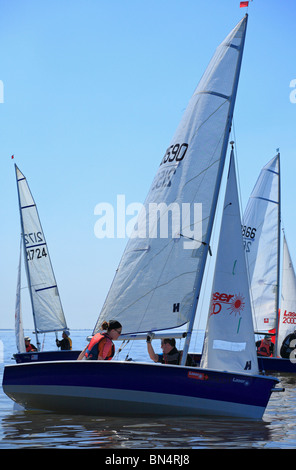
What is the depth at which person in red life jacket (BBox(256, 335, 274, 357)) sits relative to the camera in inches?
962

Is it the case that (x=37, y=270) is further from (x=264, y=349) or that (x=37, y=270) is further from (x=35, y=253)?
(x=264, y=349)

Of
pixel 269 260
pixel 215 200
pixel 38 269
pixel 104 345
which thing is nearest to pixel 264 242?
pixel 269 260

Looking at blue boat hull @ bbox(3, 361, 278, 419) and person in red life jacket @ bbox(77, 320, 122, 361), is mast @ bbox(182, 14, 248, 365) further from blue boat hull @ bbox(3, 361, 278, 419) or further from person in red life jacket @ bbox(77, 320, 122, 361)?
person in red life jacket @ bbox(77, 320, 122, 361)

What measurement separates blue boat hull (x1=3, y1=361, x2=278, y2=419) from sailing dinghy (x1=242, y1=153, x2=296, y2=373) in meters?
13.5

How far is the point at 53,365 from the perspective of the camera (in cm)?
1127

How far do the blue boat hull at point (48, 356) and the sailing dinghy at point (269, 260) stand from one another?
7.59 metres

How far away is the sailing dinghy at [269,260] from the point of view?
82.4 feet

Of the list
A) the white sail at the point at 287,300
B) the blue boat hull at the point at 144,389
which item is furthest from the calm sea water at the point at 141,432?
the white sail at the point at 287,300

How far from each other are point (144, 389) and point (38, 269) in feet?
56.0

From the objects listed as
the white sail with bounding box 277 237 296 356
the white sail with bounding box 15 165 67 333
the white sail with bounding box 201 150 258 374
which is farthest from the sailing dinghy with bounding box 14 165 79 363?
the white sail with bounding box 201 150 258 374

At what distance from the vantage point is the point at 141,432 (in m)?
10.1

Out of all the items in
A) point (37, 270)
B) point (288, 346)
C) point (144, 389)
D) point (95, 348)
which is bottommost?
point (288, 346)
